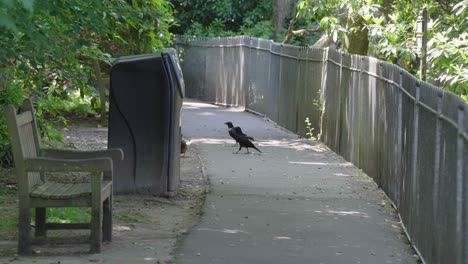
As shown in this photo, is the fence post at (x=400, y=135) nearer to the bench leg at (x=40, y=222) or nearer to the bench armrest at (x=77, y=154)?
the bench armrest at (x=77, y=154)

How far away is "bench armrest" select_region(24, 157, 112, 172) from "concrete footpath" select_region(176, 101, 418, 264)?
3.48 feet

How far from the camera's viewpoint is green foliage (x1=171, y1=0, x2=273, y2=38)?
34.2m

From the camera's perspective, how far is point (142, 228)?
991cm

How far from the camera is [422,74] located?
13727mm

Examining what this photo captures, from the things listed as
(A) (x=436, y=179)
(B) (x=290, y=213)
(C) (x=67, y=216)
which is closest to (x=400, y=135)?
(B) (x=290, y=213)

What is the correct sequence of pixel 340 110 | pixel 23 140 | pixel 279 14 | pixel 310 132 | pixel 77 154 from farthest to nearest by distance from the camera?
1. pixel 279 14
2. pixel 310 132
3. pixel 340 110
4. pixel 77 154
5. pixel 23 140

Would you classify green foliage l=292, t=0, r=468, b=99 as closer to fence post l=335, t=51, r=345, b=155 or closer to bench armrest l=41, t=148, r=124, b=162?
fence post l=335, t=51, r=345, b=155

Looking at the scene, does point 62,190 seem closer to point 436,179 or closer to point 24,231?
point 24,231

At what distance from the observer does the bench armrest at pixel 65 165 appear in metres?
7.94

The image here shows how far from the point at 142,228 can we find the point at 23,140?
2091mm

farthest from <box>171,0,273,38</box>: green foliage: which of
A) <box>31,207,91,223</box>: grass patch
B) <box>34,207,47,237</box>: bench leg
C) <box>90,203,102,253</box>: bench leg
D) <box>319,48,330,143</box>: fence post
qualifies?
<box>90,203,102,253</box>: bench leg

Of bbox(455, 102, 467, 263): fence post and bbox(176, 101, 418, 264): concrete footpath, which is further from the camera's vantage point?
bbox(176, 101, 418, 264): concrete footpath

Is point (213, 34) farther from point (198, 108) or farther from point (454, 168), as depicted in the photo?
point (454, 168)

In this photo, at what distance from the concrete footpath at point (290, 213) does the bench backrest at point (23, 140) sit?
1437 millimetres
